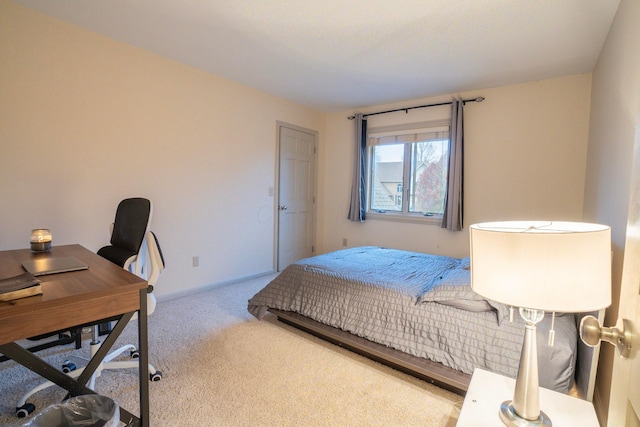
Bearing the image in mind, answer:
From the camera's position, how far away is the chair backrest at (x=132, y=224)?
1.84 m

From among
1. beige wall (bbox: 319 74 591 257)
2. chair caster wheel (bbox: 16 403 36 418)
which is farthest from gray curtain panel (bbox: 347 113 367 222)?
chair caster wheel (bbox: 16 403 36 418)

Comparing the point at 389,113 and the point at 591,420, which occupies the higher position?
the point at 389,113

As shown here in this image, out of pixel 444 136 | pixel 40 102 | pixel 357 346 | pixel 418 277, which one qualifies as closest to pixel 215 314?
pixel 357 346

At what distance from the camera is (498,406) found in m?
1.10

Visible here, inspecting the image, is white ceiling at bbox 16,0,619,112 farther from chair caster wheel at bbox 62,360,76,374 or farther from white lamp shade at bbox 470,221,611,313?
chair caster wheel at bbox 62,360,76,374

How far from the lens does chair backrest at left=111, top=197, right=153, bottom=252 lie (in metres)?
1.84

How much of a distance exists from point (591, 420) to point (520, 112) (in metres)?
3.31

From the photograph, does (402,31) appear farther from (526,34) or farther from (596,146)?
(596,146)

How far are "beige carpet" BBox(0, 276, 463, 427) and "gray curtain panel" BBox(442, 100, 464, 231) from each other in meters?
2.35

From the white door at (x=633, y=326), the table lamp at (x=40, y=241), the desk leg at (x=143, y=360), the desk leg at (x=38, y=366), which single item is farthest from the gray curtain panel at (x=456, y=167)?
the table lamp at (x=40, y=241)

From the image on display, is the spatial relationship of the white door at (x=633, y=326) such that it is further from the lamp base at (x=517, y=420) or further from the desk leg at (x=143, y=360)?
the desk leg at (x=143, y=360)

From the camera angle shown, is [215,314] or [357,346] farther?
[215,314]

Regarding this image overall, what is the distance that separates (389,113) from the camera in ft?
14.4

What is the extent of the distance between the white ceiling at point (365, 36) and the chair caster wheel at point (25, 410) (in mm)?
2545
